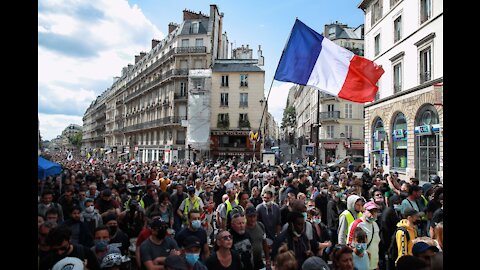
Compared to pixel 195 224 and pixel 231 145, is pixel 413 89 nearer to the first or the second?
pixel 195 224

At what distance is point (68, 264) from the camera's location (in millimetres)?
3293

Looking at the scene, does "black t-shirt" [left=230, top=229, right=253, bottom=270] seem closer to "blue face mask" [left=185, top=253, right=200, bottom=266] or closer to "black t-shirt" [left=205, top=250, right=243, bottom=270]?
"black t-shirt" [left=205, top=250, right=243, bottom=270]

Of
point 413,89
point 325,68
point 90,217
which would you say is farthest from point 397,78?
point 90,217

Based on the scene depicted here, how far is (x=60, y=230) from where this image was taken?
3.65 m

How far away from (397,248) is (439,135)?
15.5m

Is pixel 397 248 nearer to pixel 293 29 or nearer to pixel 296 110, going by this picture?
pixel 293 29

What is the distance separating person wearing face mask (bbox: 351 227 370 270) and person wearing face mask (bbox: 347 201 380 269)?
0.94 ft

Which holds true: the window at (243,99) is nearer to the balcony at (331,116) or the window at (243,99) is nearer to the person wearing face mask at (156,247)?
the balcony at (331,116)

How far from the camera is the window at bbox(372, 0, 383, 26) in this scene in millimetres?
24422

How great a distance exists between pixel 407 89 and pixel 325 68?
14741 mm

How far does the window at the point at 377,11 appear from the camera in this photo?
80.1ft

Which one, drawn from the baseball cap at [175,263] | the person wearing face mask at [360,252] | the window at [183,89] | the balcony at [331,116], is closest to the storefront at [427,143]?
the person wearing face mask at [360,252]
